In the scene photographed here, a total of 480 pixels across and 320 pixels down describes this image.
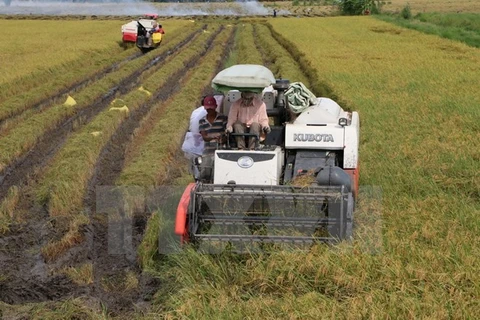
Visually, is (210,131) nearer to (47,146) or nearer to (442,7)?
Answer: (47,146)

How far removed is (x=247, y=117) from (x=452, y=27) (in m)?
30.0

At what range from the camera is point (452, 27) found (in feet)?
110

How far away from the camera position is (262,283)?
4.30m

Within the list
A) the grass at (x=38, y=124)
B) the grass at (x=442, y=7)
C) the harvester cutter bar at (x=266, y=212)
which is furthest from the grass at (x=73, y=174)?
the grass at (x=442, y=7)

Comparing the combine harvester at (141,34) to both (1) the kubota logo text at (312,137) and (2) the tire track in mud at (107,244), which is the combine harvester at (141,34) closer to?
(2) the tire track in mud at (107,244)

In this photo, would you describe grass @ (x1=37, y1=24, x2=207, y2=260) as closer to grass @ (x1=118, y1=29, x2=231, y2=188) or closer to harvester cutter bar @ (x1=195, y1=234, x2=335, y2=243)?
grass @ (x1=118, y1=29, x2=231, y2=188)

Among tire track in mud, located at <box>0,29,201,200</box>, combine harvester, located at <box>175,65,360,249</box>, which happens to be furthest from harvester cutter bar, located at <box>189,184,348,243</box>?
tire track in mud, located at <box>0,29,201,200</box>

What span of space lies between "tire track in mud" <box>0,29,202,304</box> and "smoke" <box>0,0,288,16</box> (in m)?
55.0

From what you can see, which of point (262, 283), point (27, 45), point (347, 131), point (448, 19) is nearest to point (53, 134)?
point (347, 131)

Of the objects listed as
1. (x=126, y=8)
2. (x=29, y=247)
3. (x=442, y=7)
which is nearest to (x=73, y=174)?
(x=29, y=247)

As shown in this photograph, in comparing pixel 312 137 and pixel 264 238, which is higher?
pixel 312 137

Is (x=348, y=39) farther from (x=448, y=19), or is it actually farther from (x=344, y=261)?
(x=344, y=261)

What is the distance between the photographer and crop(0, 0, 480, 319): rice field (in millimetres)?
4086

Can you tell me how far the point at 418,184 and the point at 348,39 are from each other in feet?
71.0
